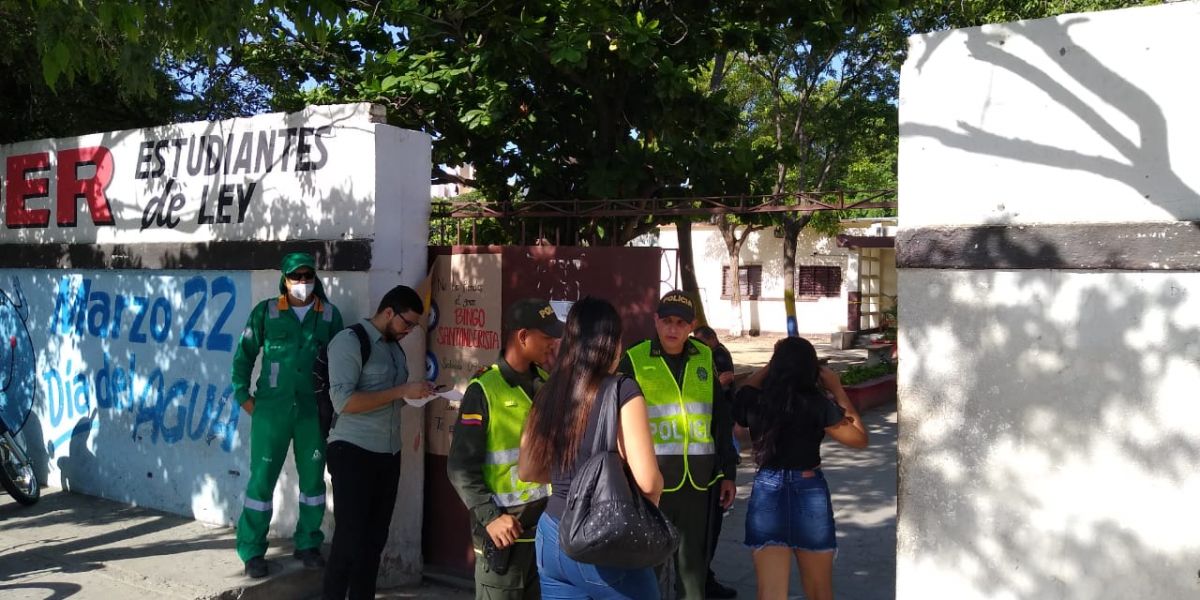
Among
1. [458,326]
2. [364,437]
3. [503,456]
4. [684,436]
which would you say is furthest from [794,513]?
[458,326]

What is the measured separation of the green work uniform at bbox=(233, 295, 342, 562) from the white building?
21.1 m

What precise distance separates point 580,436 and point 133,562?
4.00 meters

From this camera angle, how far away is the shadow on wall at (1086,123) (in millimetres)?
3660

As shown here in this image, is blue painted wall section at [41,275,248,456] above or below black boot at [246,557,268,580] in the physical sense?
above

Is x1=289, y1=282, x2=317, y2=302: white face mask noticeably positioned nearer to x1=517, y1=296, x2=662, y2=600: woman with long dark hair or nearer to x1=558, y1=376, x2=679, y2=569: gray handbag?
x1=517, y1=296, x2=662, y2=600: woman with long dark hair

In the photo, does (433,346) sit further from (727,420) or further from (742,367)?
(742,367)

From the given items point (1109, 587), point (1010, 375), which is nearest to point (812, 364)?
point (1010, 375)

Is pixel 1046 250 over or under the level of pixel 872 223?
under

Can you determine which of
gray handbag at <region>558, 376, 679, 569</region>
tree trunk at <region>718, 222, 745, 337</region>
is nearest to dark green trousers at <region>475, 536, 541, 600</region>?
gray handbag at <region>558, 376, 679, 569</region>

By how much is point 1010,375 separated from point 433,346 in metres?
3.34

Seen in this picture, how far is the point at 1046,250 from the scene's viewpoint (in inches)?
152

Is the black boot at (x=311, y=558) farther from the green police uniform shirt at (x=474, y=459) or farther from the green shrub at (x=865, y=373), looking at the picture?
the green shrub at (x=865, y=373)

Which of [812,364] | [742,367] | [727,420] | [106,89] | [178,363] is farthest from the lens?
[742,367]

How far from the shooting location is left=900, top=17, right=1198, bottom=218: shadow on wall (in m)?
3.66
